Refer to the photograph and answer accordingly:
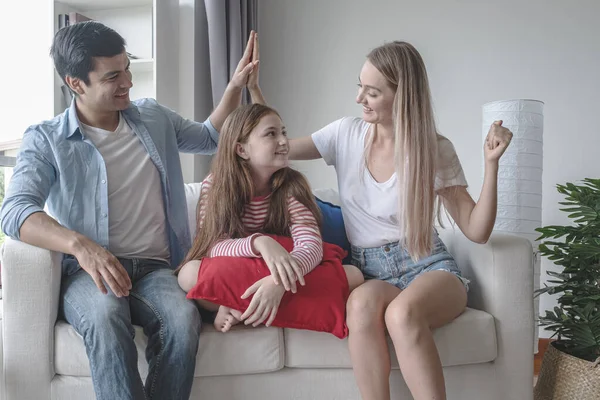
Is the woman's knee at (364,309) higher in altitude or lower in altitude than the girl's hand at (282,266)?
lower

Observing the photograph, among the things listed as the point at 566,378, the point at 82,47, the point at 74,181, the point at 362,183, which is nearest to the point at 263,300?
the point at 362,183

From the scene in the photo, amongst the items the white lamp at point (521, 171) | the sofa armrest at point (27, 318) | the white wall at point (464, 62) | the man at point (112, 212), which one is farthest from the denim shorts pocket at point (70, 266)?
the white wall at point (464, 62)

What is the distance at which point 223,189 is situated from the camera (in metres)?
1.67

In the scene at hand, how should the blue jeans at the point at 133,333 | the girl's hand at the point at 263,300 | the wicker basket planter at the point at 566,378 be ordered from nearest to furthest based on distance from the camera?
the blue jeans at the point at 133,333
the girl's hand at the point at 263,300
the wicker basket planter at the point at 566,378

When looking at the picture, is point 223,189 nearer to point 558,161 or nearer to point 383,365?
point 383,365

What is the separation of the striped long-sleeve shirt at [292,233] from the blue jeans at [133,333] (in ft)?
0.56

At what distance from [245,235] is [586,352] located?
1.16 meters

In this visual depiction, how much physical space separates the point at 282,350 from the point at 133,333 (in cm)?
37

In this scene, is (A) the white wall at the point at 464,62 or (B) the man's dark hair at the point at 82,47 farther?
(A) the white wall at the point at 464,62

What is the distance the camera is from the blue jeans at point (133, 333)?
1318mm

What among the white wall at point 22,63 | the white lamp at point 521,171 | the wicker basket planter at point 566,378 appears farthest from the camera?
the white wall at point 22,63

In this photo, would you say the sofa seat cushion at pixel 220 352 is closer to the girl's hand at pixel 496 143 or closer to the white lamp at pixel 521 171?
the girl's hand at pixel 496 143

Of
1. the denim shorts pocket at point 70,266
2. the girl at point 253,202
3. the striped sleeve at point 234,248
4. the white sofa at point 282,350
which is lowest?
the white sofa at point 282,350

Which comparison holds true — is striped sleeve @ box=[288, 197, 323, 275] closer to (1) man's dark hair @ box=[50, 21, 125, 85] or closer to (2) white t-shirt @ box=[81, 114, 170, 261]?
(2) white t-shirt @ box=[81, 114, 170, 261]
